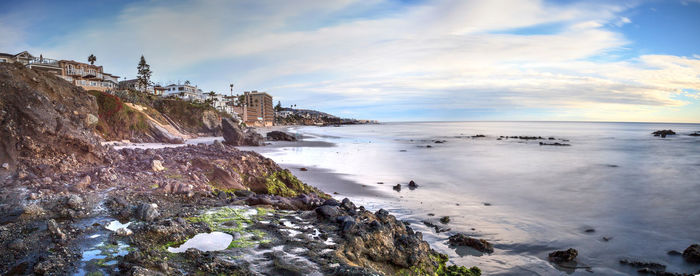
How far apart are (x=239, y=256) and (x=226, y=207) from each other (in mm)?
2298

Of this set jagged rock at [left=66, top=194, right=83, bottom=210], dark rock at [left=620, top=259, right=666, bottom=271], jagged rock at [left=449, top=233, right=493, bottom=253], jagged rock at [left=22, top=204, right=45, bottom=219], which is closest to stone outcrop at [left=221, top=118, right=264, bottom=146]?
jagged rock at [left=66, top=194, right=83, bottom=210]

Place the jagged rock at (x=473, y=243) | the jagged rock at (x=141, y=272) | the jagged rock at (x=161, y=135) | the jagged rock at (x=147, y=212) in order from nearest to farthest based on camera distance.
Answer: the jagged rock at (x=141, y=272) → the jagged rock at (x=147, y=212) → the jagged rock at (x=473, y=243) → the jagged rock at (x=161, y=135)

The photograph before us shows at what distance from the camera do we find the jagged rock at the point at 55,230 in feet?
14.5

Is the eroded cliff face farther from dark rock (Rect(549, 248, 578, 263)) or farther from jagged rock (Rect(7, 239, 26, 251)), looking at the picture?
dark rock (Rect(549, 248, 578, 263))

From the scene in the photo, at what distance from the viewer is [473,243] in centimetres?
788

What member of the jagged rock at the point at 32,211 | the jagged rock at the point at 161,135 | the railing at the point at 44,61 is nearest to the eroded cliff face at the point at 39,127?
the jagged rock at the point at 32,211

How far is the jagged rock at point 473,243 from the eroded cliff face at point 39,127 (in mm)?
9388

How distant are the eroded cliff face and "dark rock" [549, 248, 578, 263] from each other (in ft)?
38.1

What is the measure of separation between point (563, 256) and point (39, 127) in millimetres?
13065

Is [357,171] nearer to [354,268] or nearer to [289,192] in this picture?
[289,192]

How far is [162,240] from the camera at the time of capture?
15.3 feet

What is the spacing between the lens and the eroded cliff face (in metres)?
7.55

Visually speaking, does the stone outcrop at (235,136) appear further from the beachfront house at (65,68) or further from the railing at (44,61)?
the railing at (44,61)

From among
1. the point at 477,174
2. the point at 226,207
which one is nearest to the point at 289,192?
the point at 226,207
